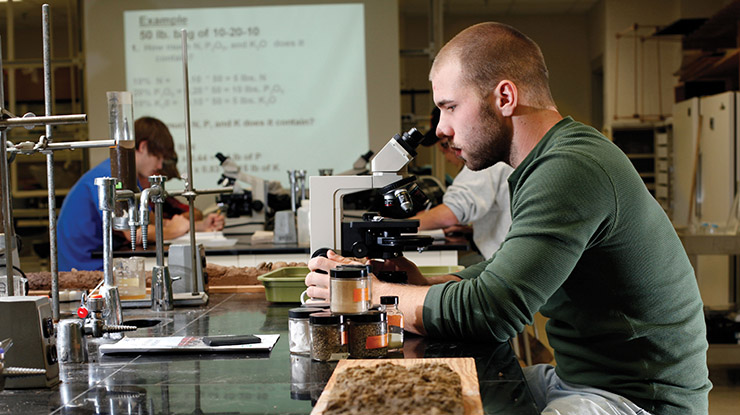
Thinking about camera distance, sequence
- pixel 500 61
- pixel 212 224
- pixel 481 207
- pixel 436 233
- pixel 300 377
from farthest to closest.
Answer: pixel 212 224, pixel 436 233, pixel 481 207, pixel 500 61, pixel 300 377

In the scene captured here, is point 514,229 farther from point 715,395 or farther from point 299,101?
point 299,101

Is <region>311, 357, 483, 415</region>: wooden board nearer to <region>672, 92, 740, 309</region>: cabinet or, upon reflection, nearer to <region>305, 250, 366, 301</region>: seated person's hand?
<region>305, 250, 366, 301</region>: seated person's hand

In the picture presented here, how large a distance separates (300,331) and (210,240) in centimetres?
289

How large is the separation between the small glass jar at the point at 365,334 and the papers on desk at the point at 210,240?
266 centimetres

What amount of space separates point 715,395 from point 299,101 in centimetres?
397

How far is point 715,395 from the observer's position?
383 cm

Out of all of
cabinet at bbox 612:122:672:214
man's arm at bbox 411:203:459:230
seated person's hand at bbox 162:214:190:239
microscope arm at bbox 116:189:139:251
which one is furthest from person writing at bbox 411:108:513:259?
cabinet at bbox 612:122:672:214

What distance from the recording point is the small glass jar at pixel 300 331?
1.48 meters

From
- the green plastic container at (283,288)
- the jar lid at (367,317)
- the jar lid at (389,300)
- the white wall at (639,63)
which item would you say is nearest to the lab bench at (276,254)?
the green plastic container at (283,288)

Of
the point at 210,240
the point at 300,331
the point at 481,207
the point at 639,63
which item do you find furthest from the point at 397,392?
the point at 639,63

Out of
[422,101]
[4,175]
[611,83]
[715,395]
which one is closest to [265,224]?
[715,395]

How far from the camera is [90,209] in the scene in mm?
3645

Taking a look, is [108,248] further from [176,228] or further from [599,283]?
[176,228]

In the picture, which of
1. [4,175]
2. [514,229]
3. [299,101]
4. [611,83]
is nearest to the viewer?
[514,229]
